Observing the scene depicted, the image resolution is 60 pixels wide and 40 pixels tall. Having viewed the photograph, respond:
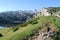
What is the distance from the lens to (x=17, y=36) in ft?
81.7

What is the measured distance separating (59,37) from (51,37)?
109 cm

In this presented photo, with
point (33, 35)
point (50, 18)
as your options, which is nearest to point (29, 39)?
point (33, 35)

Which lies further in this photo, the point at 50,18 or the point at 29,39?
the point at 50,18

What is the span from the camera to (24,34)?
979 inches

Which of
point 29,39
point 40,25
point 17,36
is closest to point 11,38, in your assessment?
point 17,36

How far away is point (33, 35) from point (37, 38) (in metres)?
0.77

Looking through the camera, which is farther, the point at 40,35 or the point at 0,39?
the point at 0,39

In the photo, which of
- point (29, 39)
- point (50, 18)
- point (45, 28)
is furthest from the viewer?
point (50, 18)

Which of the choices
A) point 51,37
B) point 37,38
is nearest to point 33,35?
point 37,38

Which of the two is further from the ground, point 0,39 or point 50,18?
point 50,18

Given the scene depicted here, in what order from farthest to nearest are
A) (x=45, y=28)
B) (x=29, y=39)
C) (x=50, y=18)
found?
(x=50, y=18)
(x=45, y=28)
(x=29, y=39)

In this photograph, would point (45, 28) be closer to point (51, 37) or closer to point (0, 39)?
point (51, 37)

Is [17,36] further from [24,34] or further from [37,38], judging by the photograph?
[37,38]

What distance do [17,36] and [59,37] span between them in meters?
5.77
